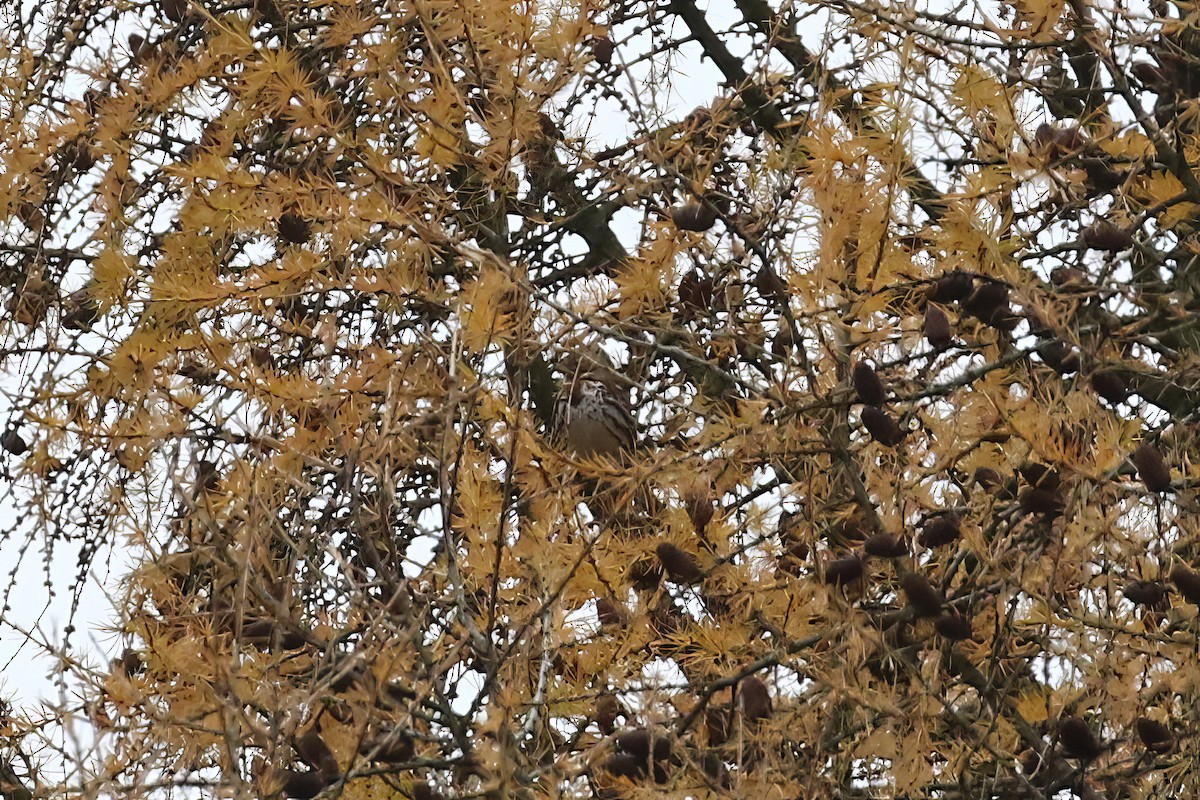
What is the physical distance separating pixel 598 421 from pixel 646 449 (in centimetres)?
86

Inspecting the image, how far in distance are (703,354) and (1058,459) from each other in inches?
36.3

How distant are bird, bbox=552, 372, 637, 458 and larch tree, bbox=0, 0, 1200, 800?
0.86 ft

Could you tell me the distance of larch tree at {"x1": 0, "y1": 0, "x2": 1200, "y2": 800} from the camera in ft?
8.73

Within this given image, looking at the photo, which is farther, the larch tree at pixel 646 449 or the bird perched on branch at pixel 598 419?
the bird perched on branch at pixel 598 419

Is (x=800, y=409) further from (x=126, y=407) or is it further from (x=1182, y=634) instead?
(x=126, y=407)

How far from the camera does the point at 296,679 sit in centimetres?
335

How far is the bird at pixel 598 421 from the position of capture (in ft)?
13.8

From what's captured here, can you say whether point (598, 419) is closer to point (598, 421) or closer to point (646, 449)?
point (598, 421)

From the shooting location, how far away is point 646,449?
3.36m

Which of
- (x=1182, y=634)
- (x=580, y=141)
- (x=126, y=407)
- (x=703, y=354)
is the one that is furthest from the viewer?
(x=580, y=141)

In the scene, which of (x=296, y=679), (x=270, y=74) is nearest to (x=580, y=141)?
(x=270, y=74)

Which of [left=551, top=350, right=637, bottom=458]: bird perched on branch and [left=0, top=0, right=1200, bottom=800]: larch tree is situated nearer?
[left=0, top=0, right=1200, bottom=800]: larch tree

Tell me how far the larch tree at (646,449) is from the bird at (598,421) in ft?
0.86

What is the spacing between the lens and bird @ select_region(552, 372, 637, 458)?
4207 mm
